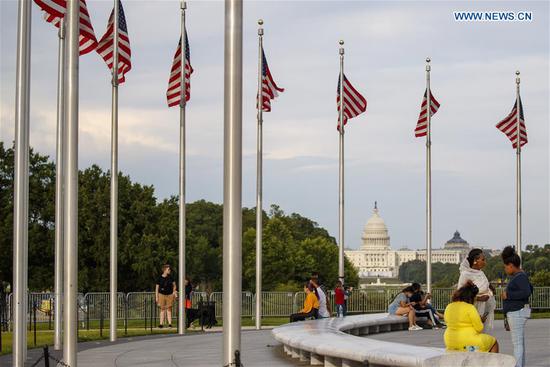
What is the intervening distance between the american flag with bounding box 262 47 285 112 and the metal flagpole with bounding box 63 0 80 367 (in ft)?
57.2

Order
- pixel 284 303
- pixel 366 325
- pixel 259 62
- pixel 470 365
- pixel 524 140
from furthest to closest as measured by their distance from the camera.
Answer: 1. pixel 284 303
2. pixel 524 140
3. pixel 259 62
4. pixel 366 325
5. pixel 470 365

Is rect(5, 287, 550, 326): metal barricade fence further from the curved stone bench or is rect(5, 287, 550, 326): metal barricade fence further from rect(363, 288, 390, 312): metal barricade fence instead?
the curved stone bench

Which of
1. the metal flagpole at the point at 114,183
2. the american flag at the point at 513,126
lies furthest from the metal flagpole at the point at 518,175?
the metal flagpole at the point at 114,183

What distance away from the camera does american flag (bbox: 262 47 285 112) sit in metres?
38.0

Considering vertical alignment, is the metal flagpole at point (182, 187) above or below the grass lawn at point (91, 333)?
above

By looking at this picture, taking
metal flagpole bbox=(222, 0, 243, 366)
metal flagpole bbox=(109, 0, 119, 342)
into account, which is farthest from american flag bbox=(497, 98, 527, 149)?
metal flagpole bbox=(222, 0, 243, 366)

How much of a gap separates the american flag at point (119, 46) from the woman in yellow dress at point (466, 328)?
58.8ft

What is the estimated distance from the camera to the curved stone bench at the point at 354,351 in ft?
44.3

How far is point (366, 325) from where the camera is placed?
99.9ft

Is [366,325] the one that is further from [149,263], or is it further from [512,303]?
[149,263]

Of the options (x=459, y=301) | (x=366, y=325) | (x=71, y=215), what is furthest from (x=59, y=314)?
(x=459, y=301)

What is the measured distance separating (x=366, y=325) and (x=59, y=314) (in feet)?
27.7

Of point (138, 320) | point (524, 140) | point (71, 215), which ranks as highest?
point (524, 140)

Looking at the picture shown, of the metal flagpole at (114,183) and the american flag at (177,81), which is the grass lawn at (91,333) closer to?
the metal flagpole at (114,183)
